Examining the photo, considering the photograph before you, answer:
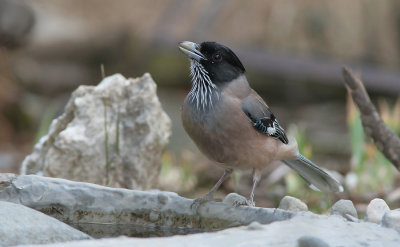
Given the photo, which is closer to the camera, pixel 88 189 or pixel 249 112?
pixel 88 189

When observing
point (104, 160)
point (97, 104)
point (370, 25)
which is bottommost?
point (104, 160)

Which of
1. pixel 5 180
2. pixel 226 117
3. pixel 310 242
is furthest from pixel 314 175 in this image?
pixel 310 242

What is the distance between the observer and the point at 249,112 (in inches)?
186

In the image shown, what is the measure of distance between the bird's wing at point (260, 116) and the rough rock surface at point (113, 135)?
3.12ft

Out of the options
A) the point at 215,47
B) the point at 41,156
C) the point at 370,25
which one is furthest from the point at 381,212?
the point at 370,25

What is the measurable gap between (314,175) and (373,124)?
0.74 meters

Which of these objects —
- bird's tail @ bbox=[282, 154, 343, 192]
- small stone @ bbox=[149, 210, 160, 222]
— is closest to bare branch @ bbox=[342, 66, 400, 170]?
bird's tail @ bbox=[282, 154, 343, 192]

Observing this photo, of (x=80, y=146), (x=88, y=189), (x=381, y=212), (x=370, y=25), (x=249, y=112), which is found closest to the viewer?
(x=381, y=212)

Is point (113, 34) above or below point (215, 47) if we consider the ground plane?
above

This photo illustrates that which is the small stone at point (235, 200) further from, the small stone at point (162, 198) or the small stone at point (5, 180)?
the small stone at point (5, 180)

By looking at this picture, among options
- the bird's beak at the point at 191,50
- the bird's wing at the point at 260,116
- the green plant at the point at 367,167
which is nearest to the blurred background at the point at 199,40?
the green plant at the point at 367,167

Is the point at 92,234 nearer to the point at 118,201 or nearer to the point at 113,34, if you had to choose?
the point at 118,201

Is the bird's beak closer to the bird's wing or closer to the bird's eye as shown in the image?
the bird's eye

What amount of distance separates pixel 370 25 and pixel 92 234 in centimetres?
1026
